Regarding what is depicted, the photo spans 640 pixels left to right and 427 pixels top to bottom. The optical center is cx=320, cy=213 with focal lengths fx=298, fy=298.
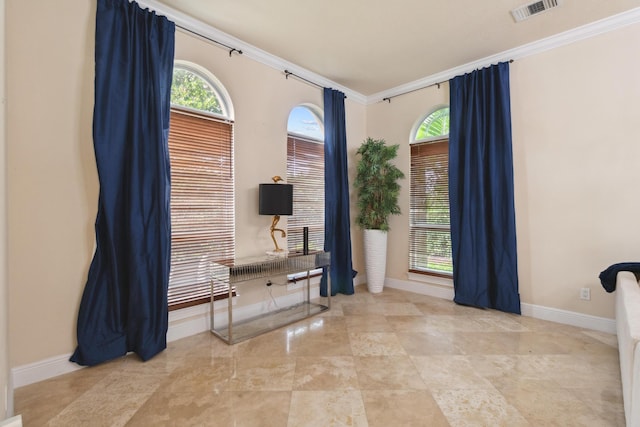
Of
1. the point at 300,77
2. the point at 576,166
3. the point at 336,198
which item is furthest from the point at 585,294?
the point at 300,77

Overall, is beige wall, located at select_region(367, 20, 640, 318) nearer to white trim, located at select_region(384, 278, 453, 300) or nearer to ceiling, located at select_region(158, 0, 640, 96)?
ceiling, located at select_region(158, 0, 640, 96)

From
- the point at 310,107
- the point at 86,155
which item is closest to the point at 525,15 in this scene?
the point at 310,107

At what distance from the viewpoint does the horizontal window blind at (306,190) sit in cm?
378

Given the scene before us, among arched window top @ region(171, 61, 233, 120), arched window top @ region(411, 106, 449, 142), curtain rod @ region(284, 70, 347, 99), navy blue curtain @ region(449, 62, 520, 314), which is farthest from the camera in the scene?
arched window top @ region(411, 106, 449, 142)

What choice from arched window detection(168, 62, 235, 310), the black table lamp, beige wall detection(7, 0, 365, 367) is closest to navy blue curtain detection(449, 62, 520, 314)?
the black table lamp

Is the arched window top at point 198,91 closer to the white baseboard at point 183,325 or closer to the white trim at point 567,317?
the white baseboard at point 183,325

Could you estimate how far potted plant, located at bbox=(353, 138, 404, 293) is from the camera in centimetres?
411

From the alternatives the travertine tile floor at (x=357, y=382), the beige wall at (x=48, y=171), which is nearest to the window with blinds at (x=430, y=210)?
the travertine tile floor at (x=357, y=382)

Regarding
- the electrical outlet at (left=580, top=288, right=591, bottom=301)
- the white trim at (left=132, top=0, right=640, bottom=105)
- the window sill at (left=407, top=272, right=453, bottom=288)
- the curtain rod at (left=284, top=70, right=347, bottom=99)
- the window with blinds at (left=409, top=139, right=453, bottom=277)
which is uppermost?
the white trim at (left=132, top=0, right=640, bottom=105)

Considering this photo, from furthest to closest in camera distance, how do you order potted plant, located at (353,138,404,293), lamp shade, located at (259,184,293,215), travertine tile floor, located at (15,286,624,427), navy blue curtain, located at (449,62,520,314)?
potted plant, located at (353,138,404,293) < navy blue curtain, located at (449,62,520,314) < lamp shade, located at (259,184,293,215) < travertine tile floor, located at (15,286,624,427)

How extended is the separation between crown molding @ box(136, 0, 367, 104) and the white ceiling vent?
2.15 m

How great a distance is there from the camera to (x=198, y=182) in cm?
288

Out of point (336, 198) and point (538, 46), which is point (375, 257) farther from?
point (538, 46)

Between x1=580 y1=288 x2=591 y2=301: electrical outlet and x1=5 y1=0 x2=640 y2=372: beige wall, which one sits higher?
x1=5 y1=0 x2=640 y2=372: beige wall
